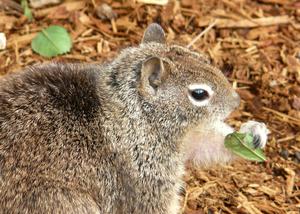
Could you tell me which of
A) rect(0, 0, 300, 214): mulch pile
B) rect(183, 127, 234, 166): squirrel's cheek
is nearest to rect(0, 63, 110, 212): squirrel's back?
rect(183, 127, 234, 166): squirrel's cheek

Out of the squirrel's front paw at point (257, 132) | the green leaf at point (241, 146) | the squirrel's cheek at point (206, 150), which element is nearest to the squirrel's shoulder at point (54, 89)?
the squirrel's cheek at point (206, 150)

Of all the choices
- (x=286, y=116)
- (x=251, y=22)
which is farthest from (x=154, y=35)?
(x=251, y=22)

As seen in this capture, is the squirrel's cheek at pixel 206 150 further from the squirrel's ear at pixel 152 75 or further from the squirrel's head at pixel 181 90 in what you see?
the squirrel's ear at pixel 152 75

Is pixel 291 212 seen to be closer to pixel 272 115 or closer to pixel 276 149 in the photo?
pixel 276 149

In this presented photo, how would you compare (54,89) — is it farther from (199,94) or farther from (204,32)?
(204,32)

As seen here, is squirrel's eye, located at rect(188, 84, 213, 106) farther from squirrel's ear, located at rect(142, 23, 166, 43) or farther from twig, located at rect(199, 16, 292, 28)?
twig, located at rect(199, 16, 292, 28)

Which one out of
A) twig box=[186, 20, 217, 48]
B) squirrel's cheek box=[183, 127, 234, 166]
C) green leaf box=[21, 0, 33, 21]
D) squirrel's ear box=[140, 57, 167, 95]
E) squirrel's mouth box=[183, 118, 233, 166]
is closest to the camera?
squirrel's ear box=[140, 57, 167, 95]
